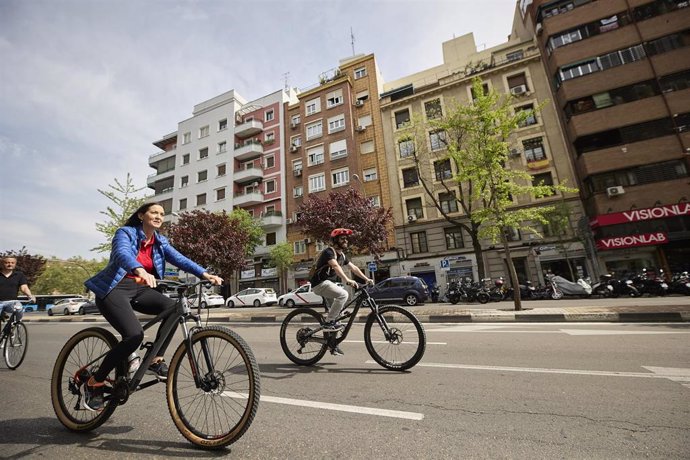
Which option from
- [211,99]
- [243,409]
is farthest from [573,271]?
[211,99]

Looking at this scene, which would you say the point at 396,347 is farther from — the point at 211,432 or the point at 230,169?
the point at 230,169

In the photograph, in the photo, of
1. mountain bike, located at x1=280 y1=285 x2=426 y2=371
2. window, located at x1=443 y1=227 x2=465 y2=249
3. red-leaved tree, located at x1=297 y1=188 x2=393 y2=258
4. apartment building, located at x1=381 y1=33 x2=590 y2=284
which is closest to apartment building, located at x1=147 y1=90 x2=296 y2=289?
red-leaved tree, located at x1=297 y1=188 x2=393 y2=258

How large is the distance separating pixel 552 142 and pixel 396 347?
25.1 metres

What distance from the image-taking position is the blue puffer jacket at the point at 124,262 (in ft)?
8.00

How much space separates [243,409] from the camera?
2.22 m

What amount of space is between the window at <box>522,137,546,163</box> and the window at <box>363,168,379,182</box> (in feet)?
38.6

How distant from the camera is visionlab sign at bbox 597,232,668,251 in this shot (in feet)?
58.7

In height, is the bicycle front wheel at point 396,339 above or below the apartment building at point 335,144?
below

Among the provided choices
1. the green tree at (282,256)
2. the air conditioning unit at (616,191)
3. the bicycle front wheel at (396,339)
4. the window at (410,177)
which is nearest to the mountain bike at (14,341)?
the bicycle front wheel at (396,339)

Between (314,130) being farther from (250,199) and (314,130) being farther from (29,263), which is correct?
(29,263)

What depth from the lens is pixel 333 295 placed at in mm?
4383

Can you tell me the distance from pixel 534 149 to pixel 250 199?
2530 cm

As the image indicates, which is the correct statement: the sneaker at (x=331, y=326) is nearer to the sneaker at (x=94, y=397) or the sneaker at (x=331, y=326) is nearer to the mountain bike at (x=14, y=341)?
the sneaker at (x=94, y=397)

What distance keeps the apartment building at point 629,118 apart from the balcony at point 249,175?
26.8 meters
